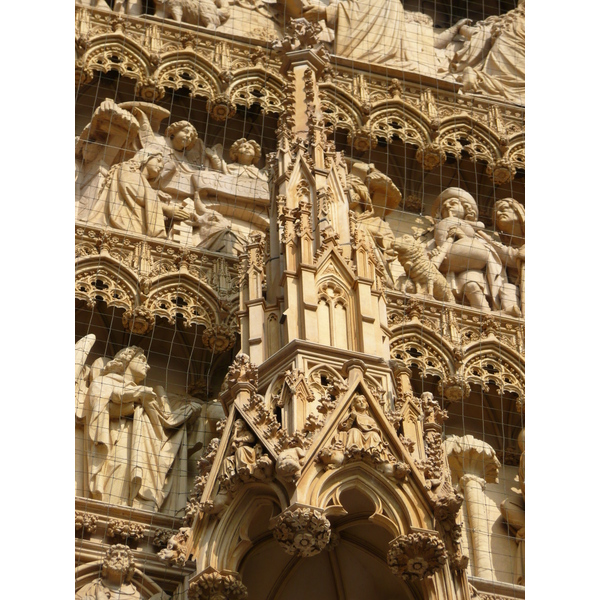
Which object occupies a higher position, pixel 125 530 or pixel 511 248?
pixel 511 248

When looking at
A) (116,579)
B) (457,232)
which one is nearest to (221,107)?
(457,232)

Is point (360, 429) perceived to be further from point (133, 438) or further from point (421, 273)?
point (421, 273)

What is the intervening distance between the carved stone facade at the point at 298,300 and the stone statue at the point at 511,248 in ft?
0.08

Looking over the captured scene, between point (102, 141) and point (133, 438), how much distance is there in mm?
3368

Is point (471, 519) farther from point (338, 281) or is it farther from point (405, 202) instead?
point (405, 202)

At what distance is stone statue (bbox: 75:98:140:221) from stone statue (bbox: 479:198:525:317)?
11.3 feet

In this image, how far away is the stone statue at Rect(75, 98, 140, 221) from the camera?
50.7ft

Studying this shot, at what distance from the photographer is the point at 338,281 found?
1337 centimetres

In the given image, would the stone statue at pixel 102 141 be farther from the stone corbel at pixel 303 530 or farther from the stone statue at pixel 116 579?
the stone corbel at pixel 303 530

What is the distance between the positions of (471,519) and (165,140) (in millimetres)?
4749

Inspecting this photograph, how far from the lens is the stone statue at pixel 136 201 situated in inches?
590

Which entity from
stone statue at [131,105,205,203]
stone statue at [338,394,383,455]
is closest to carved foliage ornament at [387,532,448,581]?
stone statue at [338,394,383,455]

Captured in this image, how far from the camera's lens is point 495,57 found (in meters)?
18.3

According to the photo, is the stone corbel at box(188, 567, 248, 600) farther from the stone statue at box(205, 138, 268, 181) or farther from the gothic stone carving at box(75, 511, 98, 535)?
the stone statue at box(205, 138, 268, 181)
